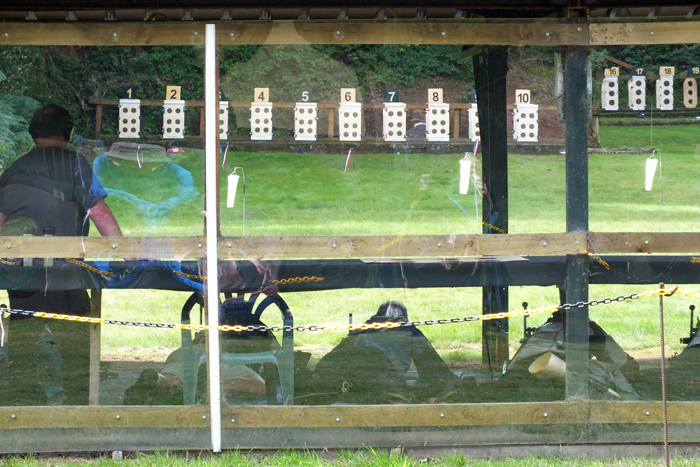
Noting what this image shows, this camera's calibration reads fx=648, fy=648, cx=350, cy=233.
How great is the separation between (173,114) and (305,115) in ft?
2.26

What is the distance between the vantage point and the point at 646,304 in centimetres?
404

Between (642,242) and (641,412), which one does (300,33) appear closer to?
(642,242)

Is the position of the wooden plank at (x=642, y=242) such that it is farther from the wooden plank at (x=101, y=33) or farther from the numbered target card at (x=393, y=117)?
the wooden plank at (x=101, y=33)

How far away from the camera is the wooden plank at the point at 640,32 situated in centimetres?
304

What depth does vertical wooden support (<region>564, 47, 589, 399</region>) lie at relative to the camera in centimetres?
310

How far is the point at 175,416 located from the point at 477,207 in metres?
2.13

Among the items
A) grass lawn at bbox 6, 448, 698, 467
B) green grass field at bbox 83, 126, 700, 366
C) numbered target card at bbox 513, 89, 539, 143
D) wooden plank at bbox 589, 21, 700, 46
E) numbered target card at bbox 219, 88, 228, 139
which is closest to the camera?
grass lawn at bbox 6, 448, 698, 467

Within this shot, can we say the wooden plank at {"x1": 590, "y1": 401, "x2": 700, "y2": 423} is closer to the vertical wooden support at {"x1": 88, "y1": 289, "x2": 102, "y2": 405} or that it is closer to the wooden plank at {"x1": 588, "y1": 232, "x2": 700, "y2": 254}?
the wooden plank at {"x1": 588, "y1": 232, "x2": 700, "y2": 254}

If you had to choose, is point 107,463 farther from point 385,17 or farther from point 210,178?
point 385,17

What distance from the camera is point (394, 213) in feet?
12.1

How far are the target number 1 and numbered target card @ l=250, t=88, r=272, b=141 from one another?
138 centimetres

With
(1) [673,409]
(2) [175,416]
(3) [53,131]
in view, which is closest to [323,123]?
(3) [53,131]

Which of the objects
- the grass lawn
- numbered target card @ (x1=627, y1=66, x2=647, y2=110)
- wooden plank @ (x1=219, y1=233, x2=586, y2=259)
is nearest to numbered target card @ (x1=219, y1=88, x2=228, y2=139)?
wooden plank @ (x1=219, y1=233, x2=586, y2=259)

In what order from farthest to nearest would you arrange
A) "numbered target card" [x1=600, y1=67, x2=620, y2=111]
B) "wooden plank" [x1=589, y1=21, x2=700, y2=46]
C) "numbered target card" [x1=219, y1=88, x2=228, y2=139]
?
"numbered target card" [x1=600, y1=67, x2=620, y2=111], "numbered target card" [x1=219, y1=88, x2=228, y2=139], "wooden plank" [x1=589, y1=21, x2=700, y2=46]
